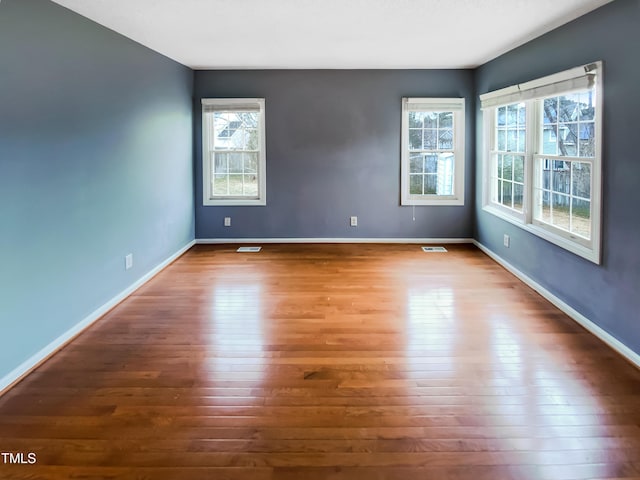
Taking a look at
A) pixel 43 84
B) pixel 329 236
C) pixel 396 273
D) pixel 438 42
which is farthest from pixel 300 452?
pixel 329 236

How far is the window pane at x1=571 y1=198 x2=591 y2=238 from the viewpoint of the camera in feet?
12.4

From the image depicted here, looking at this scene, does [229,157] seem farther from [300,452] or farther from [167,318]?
[300,452]

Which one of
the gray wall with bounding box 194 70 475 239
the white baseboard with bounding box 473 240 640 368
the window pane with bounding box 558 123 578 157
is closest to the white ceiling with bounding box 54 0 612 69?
the gray wall with bounding box 194 70 475 239

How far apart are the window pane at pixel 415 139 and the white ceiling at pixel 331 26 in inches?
39.7

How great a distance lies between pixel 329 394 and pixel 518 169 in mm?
3609

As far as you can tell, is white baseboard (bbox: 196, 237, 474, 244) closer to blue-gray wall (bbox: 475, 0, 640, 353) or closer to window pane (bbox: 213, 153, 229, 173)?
window pane (bbox: 213, 153, 229, 173)

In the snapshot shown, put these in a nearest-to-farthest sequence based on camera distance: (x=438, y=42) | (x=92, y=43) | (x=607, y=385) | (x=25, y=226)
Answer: (x=607, y=385) → (x=25, y=226) → (x=92, y=43) → (x=438, y=42)

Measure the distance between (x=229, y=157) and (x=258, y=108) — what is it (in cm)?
76

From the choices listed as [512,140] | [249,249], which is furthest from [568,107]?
[249,249]

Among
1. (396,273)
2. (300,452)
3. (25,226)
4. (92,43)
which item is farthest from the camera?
(396,273)

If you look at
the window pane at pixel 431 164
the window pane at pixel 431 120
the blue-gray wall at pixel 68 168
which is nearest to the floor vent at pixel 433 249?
the window pane at pixel 431 164

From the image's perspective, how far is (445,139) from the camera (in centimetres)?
668

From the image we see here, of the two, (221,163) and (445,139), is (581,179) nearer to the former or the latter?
(445,139)

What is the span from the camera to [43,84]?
3.13m
